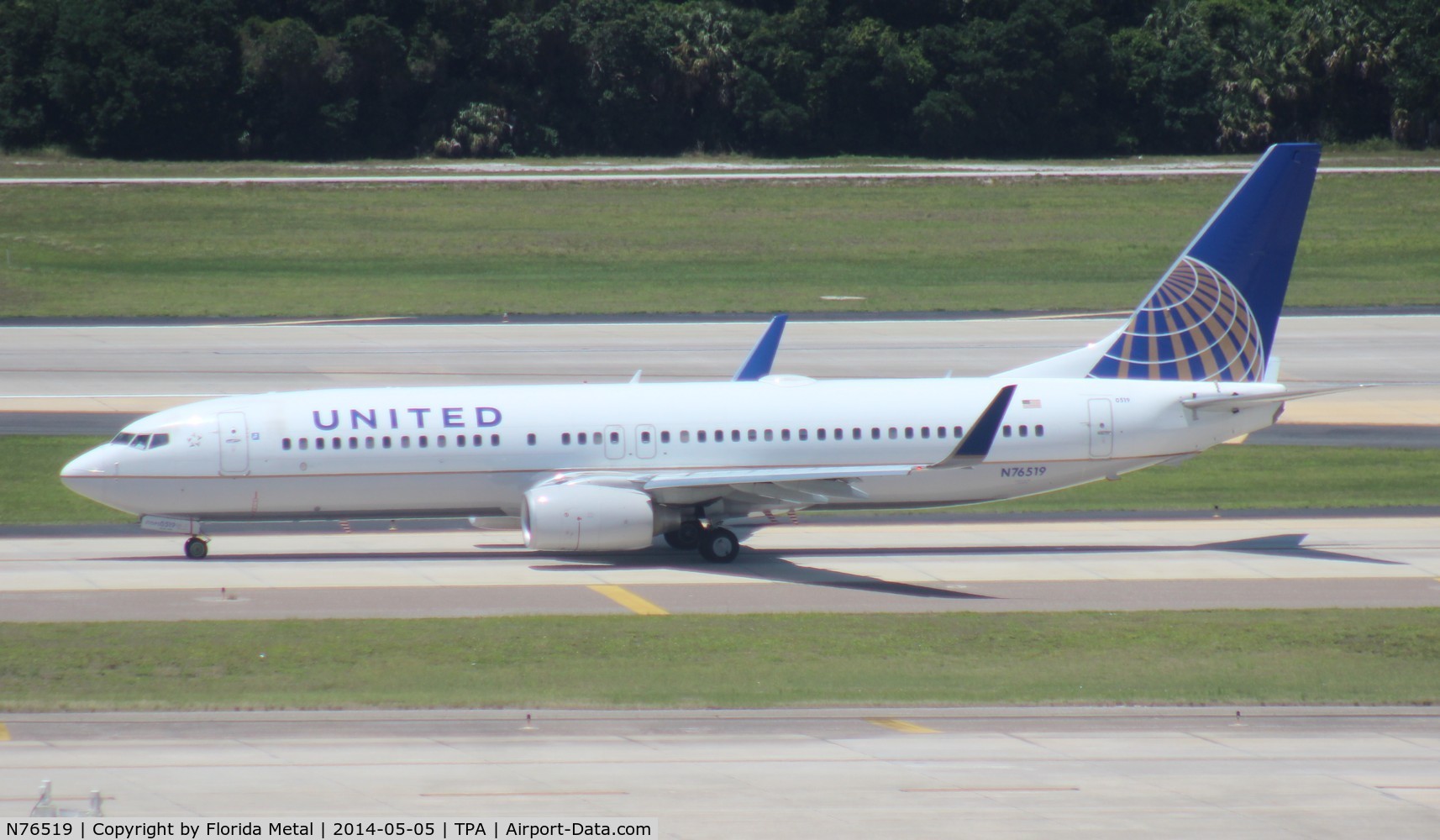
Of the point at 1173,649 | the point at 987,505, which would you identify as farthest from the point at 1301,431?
the point at 1173,649

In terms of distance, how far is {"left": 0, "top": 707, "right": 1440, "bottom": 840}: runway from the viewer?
1669 cm

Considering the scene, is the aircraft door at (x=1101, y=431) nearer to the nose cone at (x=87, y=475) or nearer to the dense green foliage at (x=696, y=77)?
the nose cone at (x=87, y=475)

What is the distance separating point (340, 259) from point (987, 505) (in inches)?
2046

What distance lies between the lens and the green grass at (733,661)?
2189 cm

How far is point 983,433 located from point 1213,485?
13.7 meters

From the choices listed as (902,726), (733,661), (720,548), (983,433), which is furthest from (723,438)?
Result: (902,726)

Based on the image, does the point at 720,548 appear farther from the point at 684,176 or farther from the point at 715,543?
the point at 684,176

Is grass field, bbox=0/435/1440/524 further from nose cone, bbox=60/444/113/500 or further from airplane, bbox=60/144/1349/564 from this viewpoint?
nose cone, bbox=60/444/113/500

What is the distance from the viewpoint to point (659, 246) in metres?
85.6

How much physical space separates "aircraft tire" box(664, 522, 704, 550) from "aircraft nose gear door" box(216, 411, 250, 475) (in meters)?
8.47

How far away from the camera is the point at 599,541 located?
30969mm

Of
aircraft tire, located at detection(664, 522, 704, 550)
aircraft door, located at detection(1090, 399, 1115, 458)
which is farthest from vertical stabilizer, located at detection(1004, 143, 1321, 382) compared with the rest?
aircraft tire, located at detection(664, 522, 704, 550)

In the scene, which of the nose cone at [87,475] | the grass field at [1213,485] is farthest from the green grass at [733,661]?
the grass field at [1213,485]

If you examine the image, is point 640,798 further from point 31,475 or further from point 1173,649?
point 31,475
